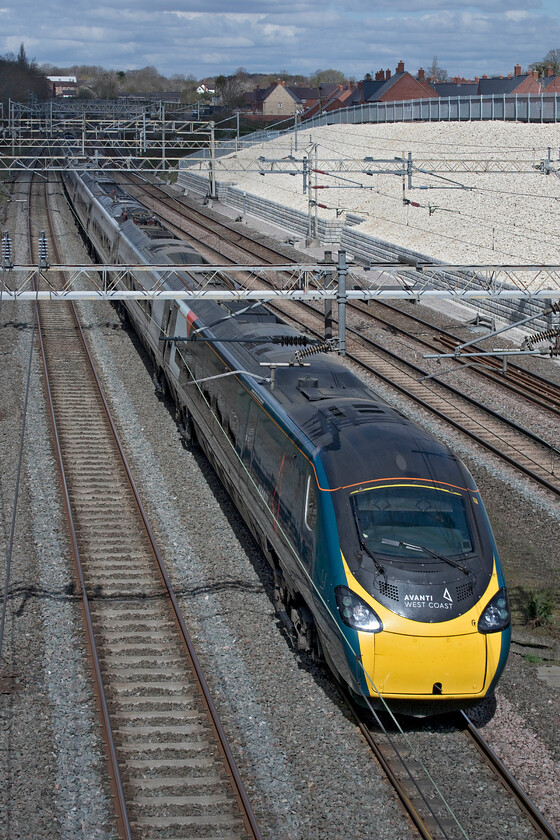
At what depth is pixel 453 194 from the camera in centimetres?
4378

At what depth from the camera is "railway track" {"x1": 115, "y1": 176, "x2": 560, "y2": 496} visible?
1712cm

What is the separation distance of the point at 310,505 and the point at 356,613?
1509 mm

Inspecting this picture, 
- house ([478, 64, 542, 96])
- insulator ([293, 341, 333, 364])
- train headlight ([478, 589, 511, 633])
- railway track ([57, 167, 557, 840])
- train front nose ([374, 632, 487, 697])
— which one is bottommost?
railway track ([57, 167, 557, 840])

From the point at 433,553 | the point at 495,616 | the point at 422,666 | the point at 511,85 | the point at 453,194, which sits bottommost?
the point at 422,666

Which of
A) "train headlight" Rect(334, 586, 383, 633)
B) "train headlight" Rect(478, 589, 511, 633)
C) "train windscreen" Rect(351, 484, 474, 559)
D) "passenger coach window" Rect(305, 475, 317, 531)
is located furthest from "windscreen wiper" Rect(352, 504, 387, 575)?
"train headlight" Rect(478, 589, 511, 633)

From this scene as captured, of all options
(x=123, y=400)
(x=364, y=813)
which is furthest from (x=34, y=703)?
(x=123, y=400)

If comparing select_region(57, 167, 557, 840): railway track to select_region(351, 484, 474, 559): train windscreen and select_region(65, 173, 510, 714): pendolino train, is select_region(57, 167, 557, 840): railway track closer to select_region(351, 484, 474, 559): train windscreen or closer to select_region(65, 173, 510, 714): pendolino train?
select_region(65, 173, 510, 714): pendolino train

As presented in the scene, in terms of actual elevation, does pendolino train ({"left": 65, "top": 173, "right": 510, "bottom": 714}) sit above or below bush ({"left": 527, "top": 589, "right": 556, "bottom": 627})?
above

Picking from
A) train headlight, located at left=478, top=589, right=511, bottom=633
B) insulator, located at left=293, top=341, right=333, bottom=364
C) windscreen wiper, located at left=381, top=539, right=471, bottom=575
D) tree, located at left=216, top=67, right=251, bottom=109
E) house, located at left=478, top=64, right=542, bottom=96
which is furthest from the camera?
tree, located at left=216, top=67, right=251, bottom=109

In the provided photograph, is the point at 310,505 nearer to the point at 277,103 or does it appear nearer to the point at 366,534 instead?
the point at 366,534

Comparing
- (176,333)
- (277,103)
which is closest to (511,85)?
(277,103)

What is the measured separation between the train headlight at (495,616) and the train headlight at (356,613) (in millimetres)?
999

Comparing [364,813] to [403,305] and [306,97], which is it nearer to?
[403,305]

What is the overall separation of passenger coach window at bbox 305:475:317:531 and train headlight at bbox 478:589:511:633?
1.95m
